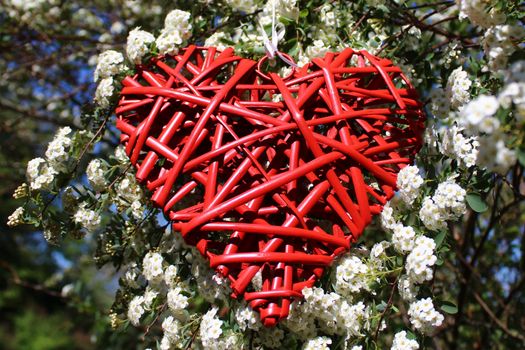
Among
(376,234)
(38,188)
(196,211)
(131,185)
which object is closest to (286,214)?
(196,211)

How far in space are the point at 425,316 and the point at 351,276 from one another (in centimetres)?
13

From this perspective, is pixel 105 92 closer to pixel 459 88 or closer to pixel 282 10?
pixel 282 10

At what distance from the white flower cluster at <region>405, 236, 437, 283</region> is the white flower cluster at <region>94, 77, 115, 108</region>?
0.66 m

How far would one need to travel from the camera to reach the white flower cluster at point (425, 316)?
896 mm

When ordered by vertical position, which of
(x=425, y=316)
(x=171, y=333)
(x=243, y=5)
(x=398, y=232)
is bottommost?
(x=171, y=333)

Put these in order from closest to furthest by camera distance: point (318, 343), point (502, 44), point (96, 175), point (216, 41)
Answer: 1. point (502, 44)
2. point (318, 343)
3. point (96, 175)
4. point (216, 41)

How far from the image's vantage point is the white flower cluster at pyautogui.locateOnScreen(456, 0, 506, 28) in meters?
0.82

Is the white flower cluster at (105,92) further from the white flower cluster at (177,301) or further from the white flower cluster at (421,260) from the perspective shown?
the white flower cluster at (421,260)

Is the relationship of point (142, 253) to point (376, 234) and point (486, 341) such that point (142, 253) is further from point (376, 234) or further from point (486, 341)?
point (486, 341)

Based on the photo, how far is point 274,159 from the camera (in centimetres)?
94

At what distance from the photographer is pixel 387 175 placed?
939mm

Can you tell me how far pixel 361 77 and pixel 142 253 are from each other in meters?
0.57

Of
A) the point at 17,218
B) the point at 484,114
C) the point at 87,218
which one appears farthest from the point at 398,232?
the point at 17,218

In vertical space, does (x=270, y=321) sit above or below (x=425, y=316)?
below
